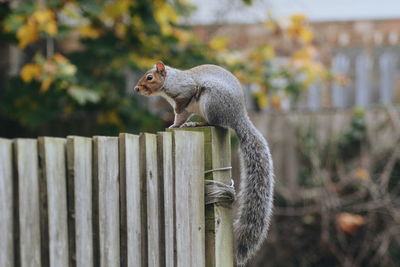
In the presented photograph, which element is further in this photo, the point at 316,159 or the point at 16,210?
the point at 316,159

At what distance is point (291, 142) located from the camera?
557cm

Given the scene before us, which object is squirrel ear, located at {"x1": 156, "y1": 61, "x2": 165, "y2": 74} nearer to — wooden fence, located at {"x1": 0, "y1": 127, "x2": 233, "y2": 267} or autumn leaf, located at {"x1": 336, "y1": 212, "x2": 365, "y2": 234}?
wooden fence, located at {"x1": 0, "y1": 127, "x2": 233, "y2": 267}

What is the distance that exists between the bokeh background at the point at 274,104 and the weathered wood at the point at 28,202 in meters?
2.93

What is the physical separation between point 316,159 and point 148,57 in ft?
5.64

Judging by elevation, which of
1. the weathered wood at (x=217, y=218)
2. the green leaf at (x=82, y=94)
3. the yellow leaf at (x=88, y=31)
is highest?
the yellow leaf at (x=88, y=31)

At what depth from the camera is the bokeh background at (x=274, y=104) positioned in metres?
4.75

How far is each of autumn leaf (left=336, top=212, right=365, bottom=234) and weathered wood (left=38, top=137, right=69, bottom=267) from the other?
3.97m

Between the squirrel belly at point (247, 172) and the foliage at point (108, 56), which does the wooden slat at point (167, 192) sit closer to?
the squirrel belly at point (247, 172)

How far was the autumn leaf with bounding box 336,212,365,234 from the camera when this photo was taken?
5062 mm

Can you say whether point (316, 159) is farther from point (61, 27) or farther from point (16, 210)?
point (16, 210)

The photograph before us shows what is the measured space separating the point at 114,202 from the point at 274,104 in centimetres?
431

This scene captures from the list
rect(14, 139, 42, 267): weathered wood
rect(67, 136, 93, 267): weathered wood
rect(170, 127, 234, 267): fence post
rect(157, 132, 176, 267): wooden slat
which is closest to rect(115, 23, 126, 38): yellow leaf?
rect(170, 127, 234, 267): fence post

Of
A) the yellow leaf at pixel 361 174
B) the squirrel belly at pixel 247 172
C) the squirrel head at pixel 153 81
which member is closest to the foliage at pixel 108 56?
the yellow leaf at pixel 361 174

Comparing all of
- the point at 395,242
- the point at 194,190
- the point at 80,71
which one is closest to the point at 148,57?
the point at 80,71
